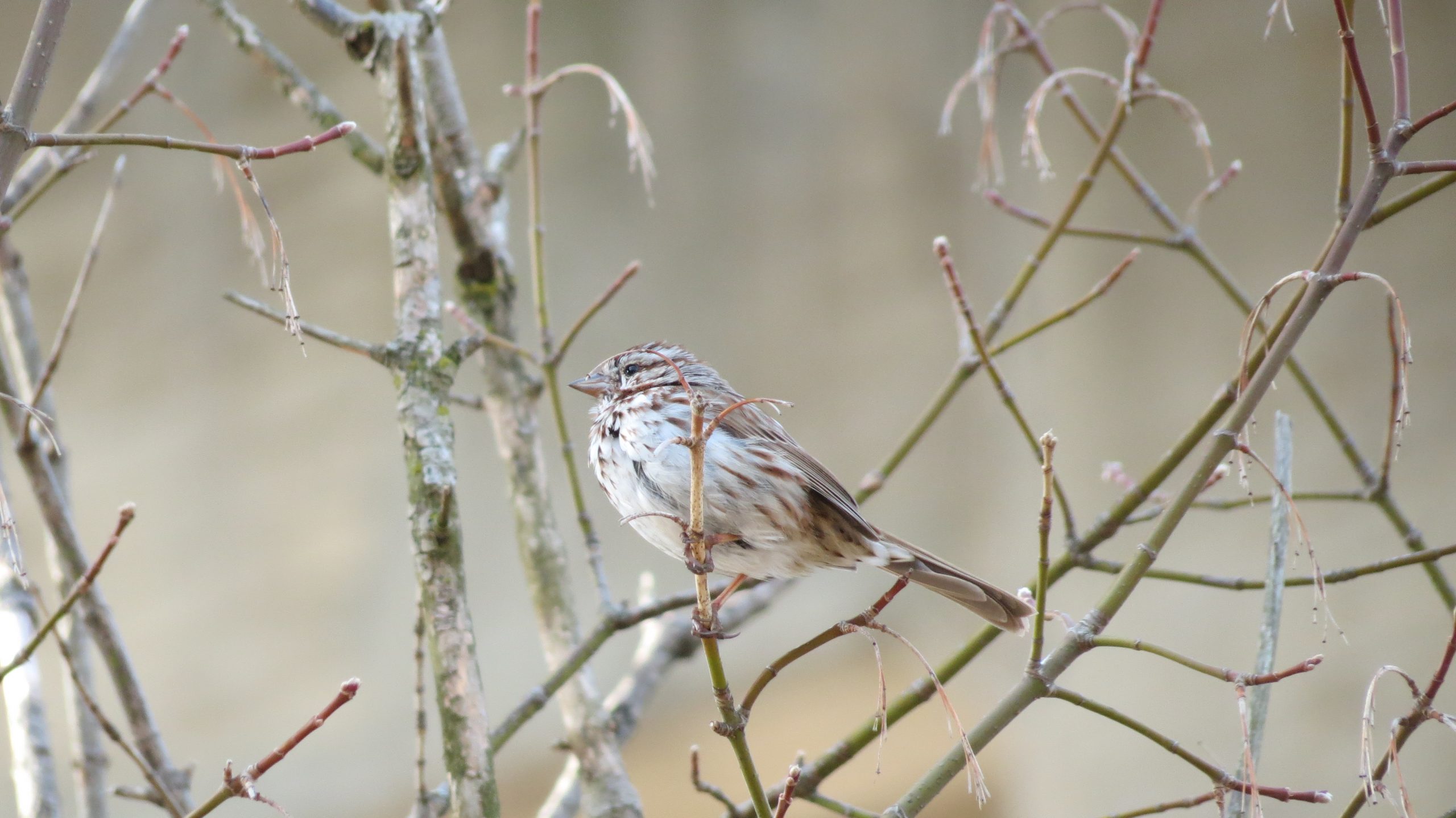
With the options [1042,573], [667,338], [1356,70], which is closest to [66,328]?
[1042,573]

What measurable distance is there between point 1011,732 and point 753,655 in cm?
129

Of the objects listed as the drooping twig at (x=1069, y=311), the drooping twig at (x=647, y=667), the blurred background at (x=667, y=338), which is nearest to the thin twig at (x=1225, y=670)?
the drooping twig at (x=1069, y=311)

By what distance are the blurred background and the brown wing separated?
9.87ft

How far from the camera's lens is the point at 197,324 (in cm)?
624

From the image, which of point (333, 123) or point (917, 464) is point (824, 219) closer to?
point (917, 464)

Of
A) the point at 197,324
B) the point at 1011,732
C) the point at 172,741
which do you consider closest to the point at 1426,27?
the point at 1011,732

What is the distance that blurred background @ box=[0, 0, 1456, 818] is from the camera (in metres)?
5.46

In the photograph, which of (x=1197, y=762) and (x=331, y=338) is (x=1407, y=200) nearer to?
(x=1197, y=762)

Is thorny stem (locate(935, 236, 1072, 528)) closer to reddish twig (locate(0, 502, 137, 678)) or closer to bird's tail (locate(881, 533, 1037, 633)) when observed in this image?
bird's tail (locate(881, 533, 1037, 633))

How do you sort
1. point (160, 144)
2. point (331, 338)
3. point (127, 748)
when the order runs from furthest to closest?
point (331, 338)
point (127, 748)
point (160, 144)

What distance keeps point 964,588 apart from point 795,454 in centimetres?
45

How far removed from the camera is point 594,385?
2.79 meters

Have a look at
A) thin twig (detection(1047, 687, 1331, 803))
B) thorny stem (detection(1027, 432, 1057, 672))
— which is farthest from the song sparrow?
thorny stem (detection(1027, 432, 1057, 672))

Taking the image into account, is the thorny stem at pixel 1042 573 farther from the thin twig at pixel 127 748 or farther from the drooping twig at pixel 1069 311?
the thin twig at pixel 127 748
